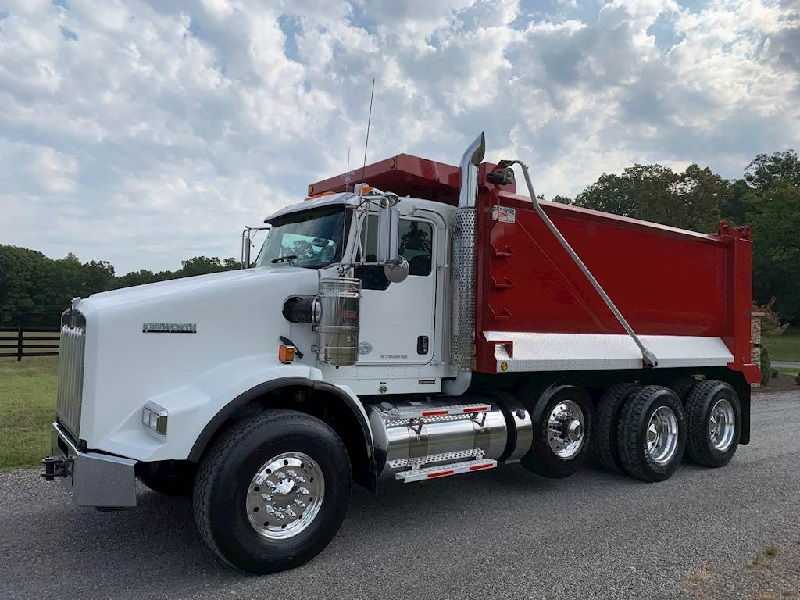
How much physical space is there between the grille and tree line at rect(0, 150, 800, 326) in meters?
1.32

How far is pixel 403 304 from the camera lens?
212 inches

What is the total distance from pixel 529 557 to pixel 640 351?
3257 millimetres

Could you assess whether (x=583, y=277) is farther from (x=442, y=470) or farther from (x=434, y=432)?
(x=442, y=470)

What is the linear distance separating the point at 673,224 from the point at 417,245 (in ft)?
95.2

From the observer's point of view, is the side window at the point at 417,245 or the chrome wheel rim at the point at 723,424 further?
the chrome wheel rim at the point at 723,424

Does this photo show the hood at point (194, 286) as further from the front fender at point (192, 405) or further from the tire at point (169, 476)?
the tire at point (169, 476)

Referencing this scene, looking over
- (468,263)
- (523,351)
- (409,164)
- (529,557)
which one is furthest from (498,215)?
(529,557)

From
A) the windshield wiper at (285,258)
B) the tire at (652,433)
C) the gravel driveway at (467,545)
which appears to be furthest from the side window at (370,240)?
the tire at (652,433)

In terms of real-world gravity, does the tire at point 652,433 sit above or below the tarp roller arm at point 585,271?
below

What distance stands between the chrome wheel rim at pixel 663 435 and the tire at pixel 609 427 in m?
0.43

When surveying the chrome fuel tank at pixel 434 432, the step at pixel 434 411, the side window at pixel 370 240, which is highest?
the side window at pixel 370 240

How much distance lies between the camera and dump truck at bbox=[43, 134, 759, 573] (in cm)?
411

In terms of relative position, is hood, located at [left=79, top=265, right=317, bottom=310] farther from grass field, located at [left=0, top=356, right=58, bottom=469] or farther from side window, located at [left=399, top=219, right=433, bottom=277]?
grass field, located at [left=0, top=356, right=58, bottom=469]

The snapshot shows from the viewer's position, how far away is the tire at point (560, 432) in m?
6.07
